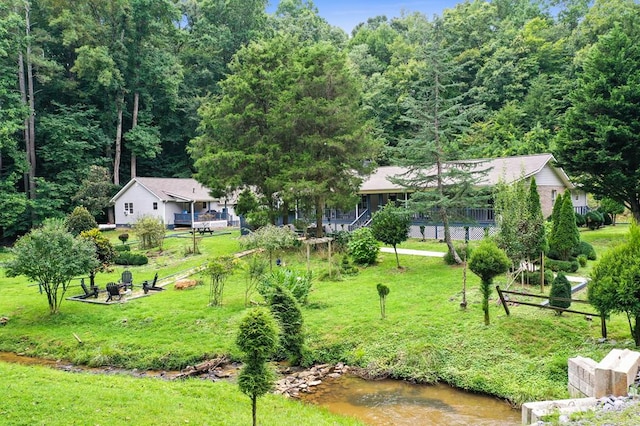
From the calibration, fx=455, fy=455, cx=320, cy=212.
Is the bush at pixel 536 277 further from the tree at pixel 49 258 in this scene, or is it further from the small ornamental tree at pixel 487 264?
the tree at pixel 49 258

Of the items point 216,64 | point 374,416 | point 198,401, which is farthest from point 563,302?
point 216,64

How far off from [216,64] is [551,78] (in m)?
36.3

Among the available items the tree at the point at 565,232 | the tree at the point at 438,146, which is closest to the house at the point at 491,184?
the tree at the point at 438,146

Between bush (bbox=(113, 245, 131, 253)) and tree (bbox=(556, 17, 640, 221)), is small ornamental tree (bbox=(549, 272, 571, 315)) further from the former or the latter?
bush (bbox=(113, 245, 131, 253))

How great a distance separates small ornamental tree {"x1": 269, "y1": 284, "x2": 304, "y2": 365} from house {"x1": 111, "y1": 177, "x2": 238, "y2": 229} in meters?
27.4

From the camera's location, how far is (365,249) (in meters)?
20.3

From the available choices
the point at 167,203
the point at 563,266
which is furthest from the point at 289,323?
the point at 167,203

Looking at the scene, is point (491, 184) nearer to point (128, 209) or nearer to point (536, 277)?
point (536, 277)

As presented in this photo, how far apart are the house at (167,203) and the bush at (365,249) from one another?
20478 mm

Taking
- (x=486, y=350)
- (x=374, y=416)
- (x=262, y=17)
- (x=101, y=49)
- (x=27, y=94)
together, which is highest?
(x=262, y=17)

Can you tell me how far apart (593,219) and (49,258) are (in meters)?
28.3

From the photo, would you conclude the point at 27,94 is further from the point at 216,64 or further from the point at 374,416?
the point at 374,416

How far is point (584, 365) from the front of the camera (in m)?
8.13

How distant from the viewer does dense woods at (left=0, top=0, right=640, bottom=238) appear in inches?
882
